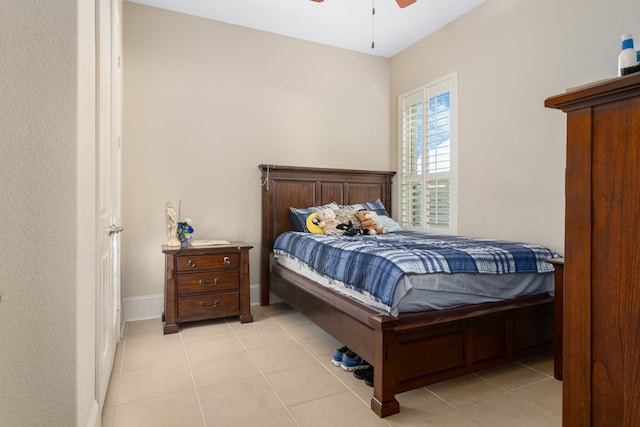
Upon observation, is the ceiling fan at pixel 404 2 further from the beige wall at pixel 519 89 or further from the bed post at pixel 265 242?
the bed post at pixel 265 242

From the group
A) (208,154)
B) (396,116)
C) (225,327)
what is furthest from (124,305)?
(396,116)

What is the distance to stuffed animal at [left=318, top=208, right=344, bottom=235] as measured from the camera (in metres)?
3.41

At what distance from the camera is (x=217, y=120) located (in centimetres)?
362

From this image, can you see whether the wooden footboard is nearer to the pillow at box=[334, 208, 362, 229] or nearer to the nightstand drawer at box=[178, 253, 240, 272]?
the nightstand drawer at box=[178, 253, 240, 272]

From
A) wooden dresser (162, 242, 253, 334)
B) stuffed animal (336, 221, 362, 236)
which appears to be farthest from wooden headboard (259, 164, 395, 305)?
stuffed animal (336, 221, 362, 236)

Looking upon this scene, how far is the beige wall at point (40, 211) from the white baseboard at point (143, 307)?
2.40m

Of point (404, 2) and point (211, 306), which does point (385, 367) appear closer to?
point (211, 306)

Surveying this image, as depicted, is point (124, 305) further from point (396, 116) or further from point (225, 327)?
point (396, 116)

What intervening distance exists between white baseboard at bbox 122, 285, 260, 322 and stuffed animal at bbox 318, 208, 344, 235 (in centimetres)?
167

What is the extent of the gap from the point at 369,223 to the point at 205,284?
1617 mm

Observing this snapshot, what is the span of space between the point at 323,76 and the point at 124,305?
3.14 metres

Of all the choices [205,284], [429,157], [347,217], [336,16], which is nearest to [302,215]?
[347,217]

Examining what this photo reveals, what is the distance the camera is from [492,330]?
211 centimetres

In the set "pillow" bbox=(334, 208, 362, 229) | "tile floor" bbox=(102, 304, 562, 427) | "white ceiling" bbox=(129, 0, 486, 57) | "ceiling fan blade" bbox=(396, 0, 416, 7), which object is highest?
"white ceiling" bbox=(129, 0, 486, 57)
